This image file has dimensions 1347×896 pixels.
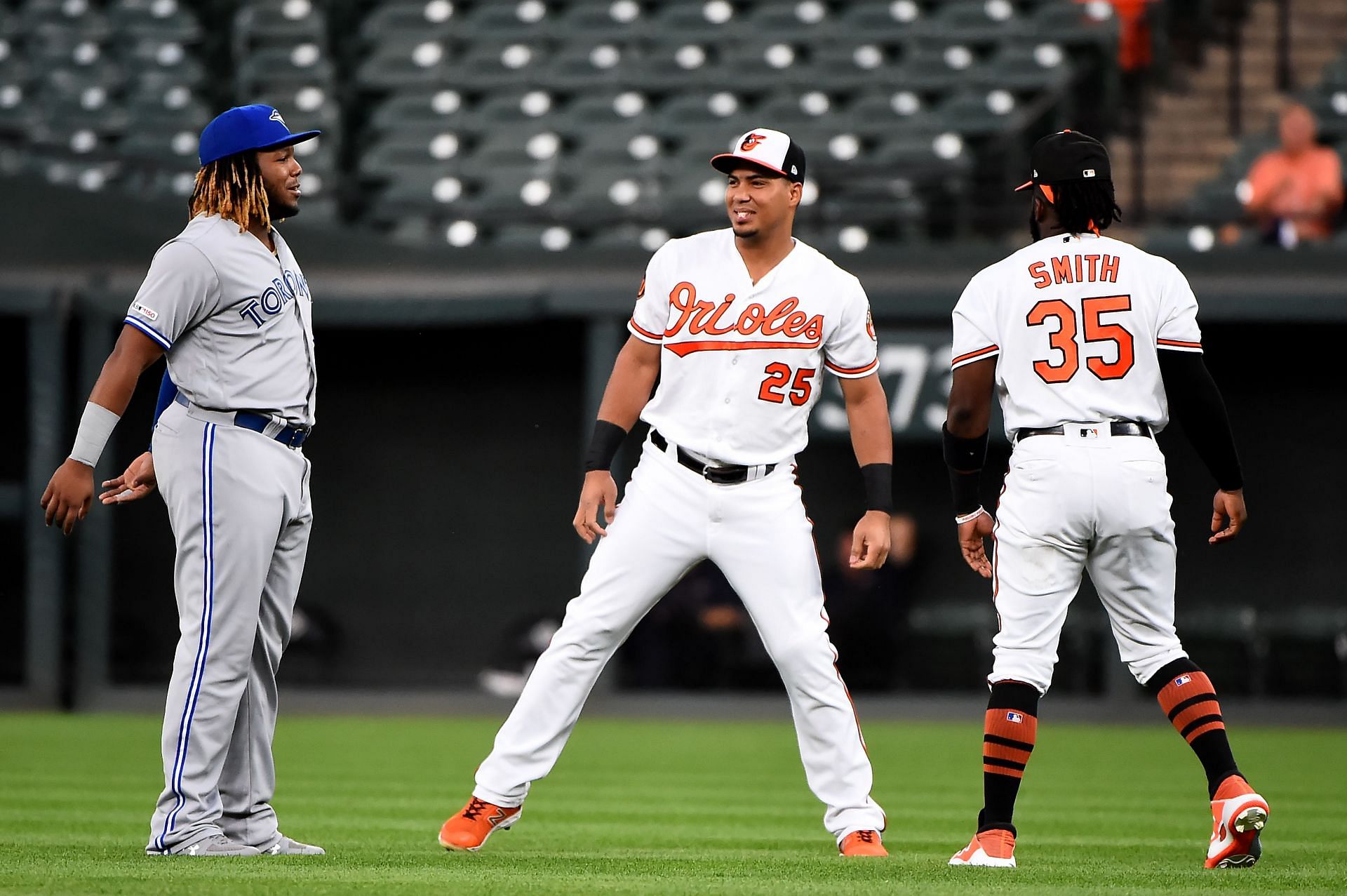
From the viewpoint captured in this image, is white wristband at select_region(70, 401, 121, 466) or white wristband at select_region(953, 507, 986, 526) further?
white wristband at select_region(953, 507, 986, 526)

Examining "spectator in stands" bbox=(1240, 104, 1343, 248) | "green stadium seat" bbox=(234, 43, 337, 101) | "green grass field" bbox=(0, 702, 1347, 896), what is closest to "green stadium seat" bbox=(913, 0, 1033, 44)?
"spectator in stands" bbox=(1240, 104, 1343, 248)

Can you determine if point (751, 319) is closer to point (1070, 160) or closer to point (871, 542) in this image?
point (871, 542)

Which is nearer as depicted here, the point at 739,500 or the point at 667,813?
the point at 739,500

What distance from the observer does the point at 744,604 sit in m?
4.54

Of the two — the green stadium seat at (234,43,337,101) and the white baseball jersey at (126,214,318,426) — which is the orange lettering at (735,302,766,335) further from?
the green stadium seat at (234,43,337,101)

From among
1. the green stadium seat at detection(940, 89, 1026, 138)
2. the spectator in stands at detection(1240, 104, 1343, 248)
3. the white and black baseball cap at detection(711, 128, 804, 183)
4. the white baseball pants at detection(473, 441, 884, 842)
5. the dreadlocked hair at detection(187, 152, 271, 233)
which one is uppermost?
the green stadium seat at detection(940, 89, 1026, 138)

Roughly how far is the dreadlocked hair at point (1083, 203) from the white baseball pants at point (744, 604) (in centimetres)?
102

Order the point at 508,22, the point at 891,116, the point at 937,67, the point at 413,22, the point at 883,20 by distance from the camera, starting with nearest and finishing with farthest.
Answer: the point at 891,116 < the point at 937,67 < the point at 883,20 < the point at 508,22 < the point at 413,22

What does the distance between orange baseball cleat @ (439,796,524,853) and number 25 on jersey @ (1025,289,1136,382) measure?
5.69 feet

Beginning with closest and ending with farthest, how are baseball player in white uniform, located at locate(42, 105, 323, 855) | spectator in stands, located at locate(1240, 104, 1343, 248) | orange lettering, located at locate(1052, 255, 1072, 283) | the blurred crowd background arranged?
baseball player in white uniform, located at locate(42, 105, 323, 855), orange lettering, located at locate(1052, 255, 1072, 283), spectator in stands, located at locate(1240, 104, 1343, 248), the blurred crowd background

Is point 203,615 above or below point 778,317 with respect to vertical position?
below

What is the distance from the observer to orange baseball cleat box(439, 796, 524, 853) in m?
4.48

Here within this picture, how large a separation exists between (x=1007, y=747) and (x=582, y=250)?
24.1 ft

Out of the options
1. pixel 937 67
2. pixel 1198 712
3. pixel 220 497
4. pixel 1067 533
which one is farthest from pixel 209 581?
pixel 937 67
